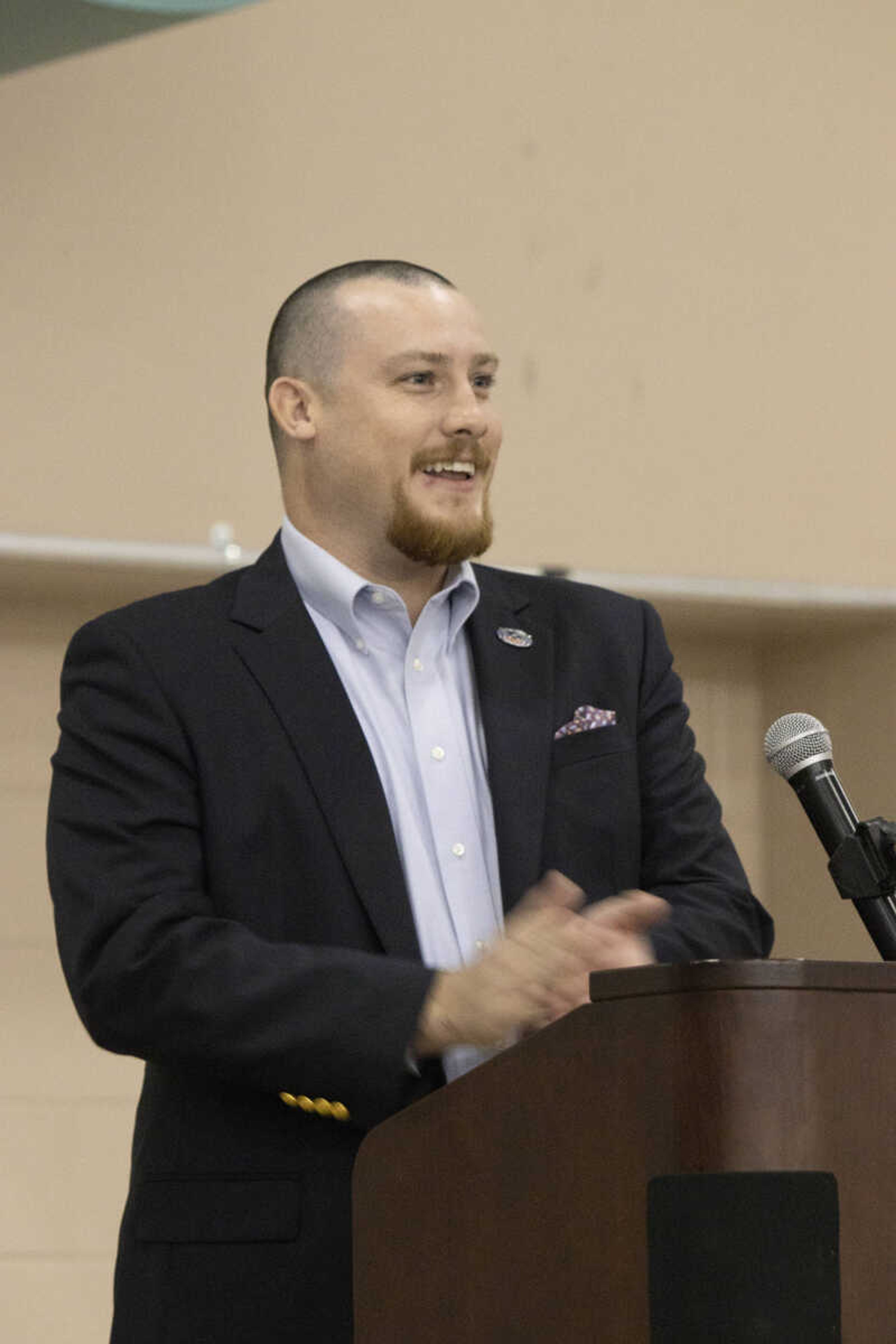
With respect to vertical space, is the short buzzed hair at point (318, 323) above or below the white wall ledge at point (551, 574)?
above

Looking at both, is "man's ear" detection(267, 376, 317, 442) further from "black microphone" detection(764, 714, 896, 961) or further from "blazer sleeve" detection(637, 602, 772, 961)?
"black microphone" detection(764, 714, 896, 961)

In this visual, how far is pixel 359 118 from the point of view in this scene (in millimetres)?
4473

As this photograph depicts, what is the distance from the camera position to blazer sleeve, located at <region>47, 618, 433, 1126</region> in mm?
1767

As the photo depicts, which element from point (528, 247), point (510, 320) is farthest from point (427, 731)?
point (528, 247)

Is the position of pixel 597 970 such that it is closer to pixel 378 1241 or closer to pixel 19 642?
pixel 378 1241

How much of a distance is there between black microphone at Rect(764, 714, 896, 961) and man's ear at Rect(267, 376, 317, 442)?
0.88 meters

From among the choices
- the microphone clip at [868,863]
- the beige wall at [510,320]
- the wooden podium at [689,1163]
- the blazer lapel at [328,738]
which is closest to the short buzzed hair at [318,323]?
the blazer lapel at [328,738]

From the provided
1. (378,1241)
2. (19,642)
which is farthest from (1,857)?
(378,1241)

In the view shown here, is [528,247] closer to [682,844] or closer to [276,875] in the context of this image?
[682,844]

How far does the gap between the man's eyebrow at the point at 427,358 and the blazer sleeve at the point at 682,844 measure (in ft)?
1.14

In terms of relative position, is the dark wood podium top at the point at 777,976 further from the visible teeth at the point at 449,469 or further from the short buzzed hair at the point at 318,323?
the short buzzed hair at the point at 318,323

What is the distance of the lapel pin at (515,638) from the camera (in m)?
2.26

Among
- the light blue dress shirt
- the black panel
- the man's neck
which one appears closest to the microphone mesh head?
the light blue dress shirt

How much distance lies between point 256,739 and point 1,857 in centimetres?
220
